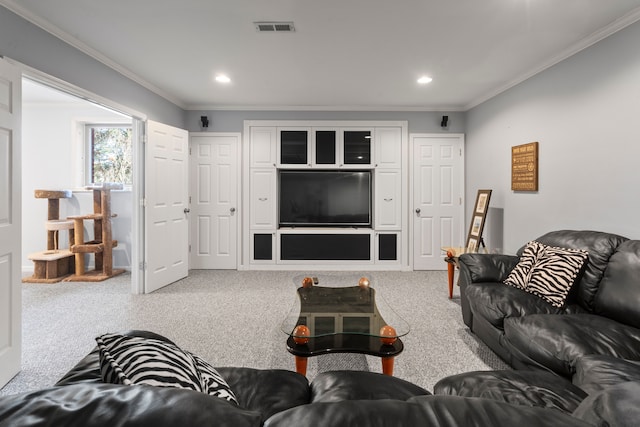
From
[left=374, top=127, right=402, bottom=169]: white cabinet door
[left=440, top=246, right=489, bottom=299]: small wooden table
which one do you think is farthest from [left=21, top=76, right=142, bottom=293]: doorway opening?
[left=440, top=246, right=489, bottom=299]: small wooden table

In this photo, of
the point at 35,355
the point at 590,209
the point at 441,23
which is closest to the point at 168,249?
the point at 35,355

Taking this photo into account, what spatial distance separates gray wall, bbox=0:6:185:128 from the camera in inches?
86.5

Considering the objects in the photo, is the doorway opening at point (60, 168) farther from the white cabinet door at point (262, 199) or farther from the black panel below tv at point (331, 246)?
the black panel below tv at point (331, 246)

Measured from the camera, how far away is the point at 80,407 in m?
0.52

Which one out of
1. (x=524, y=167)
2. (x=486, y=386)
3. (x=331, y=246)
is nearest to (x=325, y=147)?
(x=331, y=246)

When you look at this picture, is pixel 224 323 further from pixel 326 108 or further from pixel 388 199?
pixel 326 108

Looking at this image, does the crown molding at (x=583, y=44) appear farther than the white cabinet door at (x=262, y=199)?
No

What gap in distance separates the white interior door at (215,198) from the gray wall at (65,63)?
997 mm

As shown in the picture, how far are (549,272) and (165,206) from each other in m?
4.10

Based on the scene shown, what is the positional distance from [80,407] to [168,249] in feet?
13.0

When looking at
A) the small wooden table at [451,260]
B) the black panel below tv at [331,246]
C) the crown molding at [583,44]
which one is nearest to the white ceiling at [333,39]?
the crown molding at [583,44]

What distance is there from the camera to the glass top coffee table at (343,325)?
5.70 feet

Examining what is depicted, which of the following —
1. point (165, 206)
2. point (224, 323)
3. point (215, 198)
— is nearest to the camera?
point (224, 323)

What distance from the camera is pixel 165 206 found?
4082 mm
